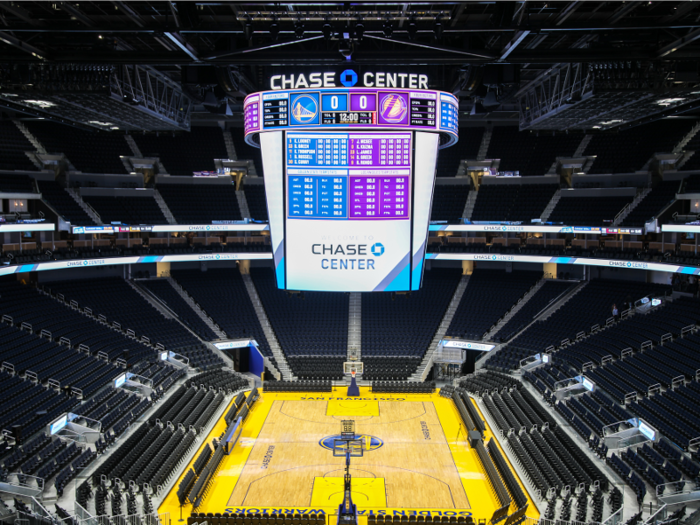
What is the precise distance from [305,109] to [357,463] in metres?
12.9

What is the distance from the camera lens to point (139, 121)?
30.2 meters

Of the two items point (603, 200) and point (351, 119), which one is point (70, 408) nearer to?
point (351, 119)

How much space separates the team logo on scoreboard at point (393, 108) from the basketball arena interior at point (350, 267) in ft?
0.22

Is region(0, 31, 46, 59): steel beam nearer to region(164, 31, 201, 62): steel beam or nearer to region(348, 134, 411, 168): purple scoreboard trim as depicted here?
region(164, 31, 201, 62): steel beam

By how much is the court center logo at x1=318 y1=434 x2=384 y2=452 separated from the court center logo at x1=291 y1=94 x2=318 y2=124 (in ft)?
41.0

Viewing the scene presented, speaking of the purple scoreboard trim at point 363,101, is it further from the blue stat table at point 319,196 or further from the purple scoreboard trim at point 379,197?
the blue stat table at point 319,196

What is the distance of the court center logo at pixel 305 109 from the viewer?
19625 mm

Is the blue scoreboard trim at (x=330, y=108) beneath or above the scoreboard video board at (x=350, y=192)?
above

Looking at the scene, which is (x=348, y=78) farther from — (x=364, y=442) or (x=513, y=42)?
(x=364, y=442)

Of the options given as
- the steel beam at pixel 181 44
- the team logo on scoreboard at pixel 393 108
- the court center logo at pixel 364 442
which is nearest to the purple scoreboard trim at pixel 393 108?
the team logo on scoreboard at pixel 393 108

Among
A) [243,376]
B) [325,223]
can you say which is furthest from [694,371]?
[243,376]

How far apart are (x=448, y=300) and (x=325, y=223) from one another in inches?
735

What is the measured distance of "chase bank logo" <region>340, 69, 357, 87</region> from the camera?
1953 centimetres

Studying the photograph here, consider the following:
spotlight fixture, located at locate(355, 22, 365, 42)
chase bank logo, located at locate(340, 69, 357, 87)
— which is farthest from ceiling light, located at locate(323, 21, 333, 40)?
chase bank logo, located at locate(340, 69, 357, 87)
